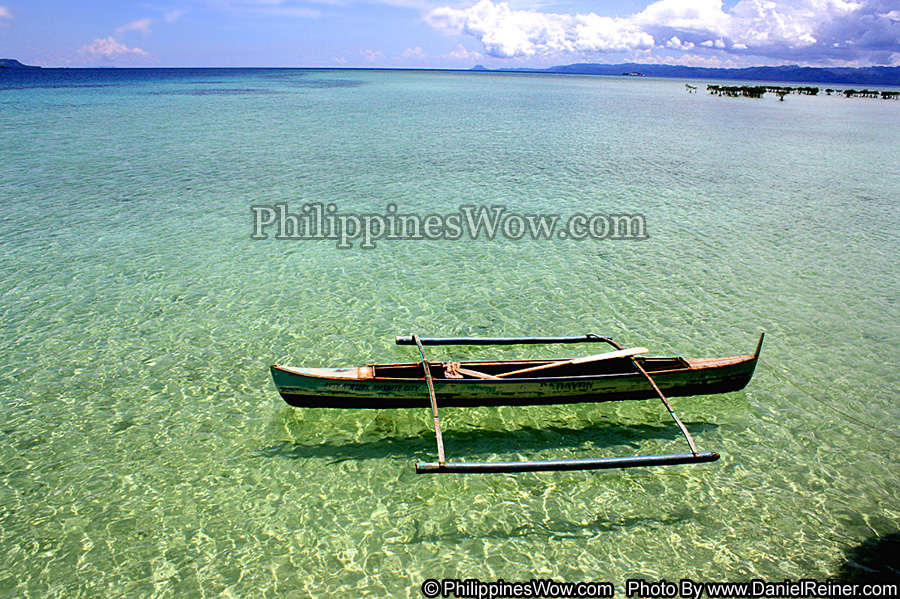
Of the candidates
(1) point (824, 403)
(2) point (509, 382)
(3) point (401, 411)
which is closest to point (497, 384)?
(2) point (509, 382)

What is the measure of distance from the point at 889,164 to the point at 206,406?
43.2 metres

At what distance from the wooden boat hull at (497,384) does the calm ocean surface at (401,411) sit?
72 centimetres

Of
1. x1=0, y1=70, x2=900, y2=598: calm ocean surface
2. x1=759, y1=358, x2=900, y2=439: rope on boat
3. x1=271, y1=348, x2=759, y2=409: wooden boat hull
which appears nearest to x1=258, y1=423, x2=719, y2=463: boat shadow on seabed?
x1=0, y1=70, x2=900, y2=598: calm ocean surface

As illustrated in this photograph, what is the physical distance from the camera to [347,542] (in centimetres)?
689

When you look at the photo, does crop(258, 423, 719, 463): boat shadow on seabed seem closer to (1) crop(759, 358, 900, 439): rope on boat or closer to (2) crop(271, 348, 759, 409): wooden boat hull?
(2) crop(271, 348, 759, 409): wooden boat hull

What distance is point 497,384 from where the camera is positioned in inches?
328

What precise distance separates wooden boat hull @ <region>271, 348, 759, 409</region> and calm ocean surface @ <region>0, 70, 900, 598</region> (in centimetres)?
72

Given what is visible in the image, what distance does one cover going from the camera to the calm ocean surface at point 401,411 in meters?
6.77

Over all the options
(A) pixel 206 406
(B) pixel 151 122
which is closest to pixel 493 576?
(A) pixel 206 406

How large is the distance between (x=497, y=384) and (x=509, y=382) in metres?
0.20

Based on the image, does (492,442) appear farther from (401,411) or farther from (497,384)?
(401,411)

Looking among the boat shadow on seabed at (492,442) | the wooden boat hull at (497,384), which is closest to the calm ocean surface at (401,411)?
the boat shadow on seabed at (492,442)

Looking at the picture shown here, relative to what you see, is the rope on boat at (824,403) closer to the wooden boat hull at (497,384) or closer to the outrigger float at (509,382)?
the outrigger float at (509,382)

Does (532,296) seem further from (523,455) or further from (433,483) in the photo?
(433,483)
